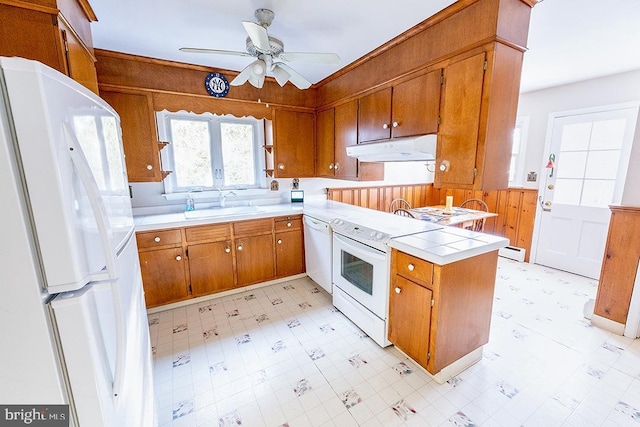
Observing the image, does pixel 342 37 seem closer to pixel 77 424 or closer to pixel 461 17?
pixel 461 17

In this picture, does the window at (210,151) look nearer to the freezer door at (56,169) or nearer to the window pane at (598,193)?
the freezer door at (56,169)

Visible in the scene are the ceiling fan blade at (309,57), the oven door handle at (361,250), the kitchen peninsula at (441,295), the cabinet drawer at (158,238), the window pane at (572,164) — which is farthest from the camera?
the window pane at (572,164)

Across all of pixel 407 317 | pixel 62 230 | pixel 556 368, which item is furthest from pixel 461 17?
pixel 556 368

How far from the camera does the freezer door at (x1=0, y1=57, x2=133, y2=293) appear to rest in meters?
0.57

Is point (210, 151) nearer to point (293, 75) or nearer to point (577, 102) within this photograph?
point (293, 75)

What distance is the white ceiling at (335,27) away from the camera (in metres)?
1.70

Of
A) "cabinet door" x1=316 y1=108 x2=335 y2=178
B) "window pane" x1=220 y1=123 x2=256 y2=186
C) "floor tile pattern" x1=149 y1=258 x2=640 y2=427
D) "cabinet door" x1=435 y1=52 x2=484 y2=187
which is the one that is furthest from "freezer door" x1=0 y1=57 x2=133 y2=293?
"cabinet door" x1=316 y1=108 x2=335 y2=178

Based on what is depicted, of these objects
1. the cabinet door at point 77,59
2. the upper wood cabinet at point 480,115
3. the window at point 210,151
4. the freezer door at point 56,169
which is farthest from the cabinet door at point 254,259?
the freezer door at point 56,169

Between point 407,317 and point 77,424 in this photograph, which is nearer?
point 77,424

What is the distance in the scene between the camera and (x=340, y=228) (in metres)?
2.39

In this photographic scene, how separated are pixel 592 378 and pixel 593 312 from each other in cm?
87

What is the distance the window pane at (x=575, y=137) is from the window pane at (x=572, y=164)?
0.24 feet

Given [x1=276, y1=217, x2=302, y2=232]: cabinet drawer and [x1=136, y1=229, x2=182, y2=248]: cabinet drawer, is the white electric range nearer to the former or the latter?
[x1=276, y1=217, x2=302, y2=232]: cabinet drawer

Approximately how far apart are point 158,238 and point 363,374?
2.09 meters
